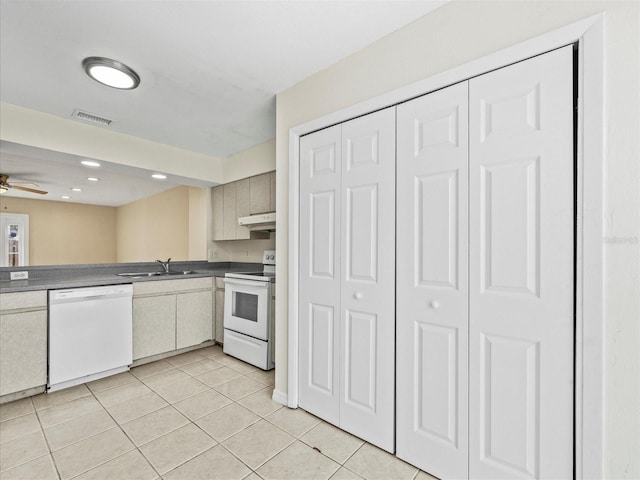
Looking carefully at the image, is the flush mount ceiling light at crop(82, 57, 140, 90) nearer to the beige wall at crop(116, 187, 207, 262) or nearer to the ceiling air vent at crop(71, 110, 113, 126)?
the ceiling air vent at crop(71, 110, 113, 126)

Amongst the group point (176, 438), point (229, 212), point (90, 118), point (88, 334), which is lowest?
point (176, 438)

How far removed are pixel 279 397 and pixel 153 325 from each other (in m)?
1.68

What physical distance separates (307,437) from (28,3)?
9.15 feet

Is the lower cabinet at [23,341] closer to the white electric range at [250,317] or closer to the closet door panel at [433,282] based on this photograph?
the white electric range at [250,317]

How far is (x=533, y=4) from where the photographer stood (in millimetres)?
1293

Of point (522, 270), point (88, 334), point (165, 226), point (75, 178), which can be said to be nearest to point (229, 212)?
point (88, 334)

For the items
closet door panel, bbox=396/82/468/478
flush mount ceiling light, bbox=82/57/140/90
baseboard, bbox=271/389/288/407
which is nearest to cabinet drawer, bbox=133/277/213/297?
→ baseboard, bbox=271/389/288/407

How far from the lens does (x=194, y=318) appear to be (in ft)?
11.5

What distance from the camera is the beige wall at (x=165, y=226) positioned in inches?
186

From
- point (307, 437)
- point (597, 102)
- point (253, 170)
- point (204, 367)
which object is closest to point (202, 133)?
point (253, 170)

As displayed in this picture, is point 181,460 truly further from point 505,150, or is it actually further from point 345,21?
point 345,21

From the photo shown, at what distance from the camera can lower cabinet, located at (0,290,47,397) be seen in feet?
7.55

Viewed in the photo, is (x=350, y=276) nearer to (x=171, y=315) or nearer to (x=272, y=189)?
(x=272, y=189)

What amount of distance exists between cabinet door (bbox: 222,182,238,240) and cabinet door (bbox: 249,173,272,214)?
15.5 inches
